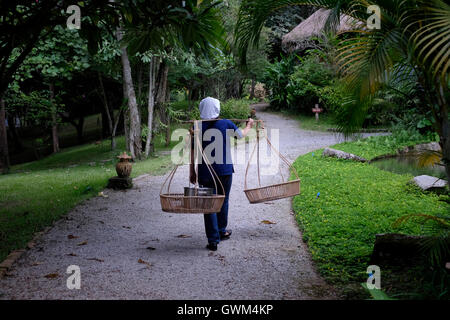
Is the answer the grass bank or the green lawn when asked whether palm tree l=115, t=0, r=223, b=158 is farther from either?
the green lawn

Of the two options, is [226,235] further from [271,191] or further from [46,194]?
[46,194]

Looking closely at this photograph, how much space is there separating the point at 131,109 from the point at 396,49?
9.61m

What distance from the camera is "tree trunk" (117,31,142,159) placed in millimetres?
12344

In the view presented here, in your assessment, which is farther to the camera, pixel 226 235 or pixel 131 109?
pixel 131 109

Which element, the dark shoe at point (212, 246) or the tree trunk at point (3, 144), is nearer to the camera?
the dark shoe at point (212, 246)

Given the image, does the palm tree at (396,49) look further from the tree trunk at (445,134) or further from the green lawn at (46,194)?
the green lawn at (46,194)

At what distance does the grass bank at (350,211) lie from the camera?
4342 mm

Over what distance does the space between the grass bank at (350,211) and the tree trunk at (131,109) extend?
5257 mm

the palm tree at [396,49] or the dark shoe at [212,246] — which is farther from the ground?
the palm tree at [396,49]

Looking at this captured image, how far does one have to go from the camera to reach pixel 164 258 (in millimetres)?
4789

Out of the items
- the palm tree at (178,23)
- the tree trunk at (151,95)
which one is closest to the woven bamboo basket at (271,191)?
the palm tree at (178,23)

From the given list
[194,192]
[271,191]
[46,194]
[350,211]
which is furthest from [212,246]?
[46,194]
